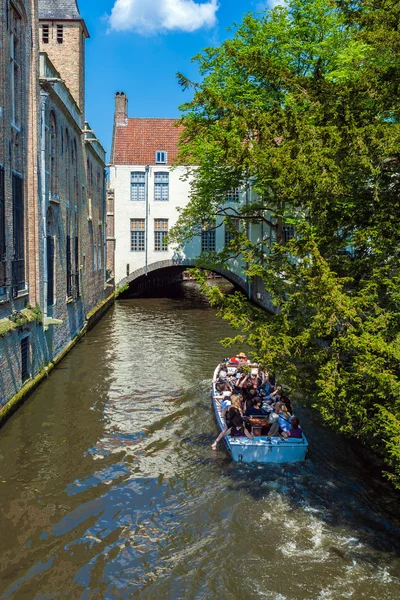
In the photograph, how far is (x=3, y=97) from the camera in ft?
42.4

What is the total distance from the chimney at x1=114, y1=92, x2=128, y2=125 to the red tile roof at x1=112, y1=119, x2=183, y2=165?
0.35 meters

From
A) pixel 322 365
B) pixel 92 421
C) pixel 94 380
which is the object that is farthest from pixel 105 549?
pixel 94 380

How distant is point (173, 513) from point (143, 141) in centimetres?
3372

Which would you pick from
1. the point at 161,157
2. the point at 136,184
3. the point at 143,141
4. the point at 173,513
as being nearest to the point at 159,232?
the point at 136,184

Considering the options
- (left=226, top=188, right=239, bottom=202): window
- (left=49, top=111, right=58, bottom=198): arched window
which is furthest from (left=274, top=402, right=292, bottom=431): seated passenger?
(left=226, top=188, right=239, bottom=202): window

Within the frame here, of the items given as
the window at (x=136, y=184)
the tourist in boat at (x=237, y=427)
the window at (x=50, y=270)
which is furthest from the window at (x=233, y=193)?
the tourist in boat at (x=237, y=427)

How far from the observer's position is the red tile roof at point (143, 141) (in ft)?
127

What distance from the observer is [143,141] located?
39469 mm

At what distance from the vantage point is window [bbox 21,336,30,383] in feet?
48.4

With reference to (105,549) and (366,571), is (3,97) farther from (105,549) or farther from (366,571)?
(366,571)

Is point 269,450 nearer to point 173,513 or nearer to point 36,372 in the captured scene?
point 173,513

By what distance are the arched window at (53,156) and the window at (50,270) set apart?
174 centimetres

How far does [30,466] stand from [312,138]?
8.13 meters

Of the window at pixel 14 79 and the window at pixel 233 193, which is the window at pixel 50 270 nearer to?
the window at pixel 14 79
